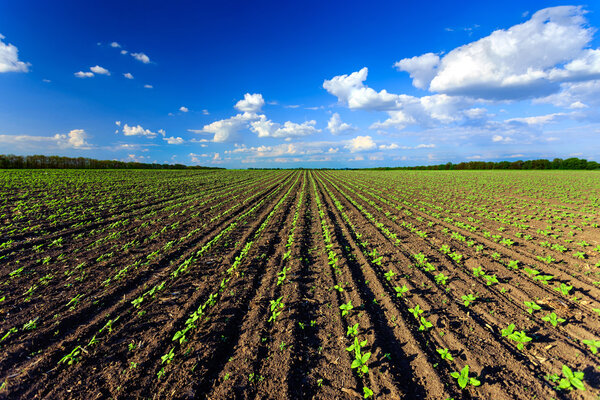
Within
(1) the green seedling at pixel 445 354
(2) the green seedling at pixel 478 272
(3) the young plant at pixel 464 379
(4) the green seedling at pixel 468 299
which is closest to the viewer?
(3) the young plant at pixel 464 379

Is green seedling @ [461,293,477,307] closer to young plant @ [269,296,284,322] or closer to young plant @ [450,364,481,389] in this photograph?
young plant @ [450,364,481,389]

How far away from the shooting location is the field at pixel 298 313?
3.54 m

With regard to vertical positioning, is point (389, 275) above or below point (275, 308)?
above

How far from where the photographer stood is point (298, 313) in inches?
203

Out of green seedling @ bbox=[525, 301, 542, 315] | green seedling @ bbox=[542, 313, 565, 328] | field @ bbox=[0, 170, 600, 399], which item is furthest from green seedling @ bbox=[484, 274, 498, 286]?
green seedling @ bbox=[542, 313, 565, 328]

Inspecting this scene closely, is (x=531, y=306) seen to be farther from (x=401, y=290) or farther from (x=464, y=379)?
(x=464, y=379)

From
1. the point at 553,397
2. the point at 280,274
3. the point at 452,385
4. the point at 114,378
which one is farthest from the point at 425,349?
the point at 114,378

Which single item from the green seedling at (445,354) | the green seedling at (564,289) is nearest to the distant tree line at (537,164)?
the green seedling at (564,289)

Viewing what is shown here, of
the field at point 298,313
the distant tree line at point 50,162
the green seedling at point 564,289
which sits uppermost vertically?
the distant tree line at point 50,162

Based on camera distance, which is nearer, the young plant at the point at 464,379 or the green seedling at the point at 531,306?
the young plant at the point at 464,379

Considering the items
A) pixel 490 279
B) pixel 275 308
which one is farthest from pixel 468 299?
pixel 275 308

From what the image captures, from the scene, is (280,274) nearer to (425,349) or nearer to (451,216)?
(425,349)

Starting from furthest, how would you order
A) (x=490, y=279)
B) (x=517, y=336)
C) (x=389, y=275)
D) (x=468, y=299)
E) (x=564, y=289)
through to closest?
1. (x=389, y=275)
2. (x=490, y=279)
3. (x=564, y=289)
4. (x=468, y=299)
5. (x=517, y=336)

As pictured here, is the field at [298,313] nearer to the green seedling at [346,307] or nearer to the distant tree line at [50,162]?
the green seedling at [346,307]
